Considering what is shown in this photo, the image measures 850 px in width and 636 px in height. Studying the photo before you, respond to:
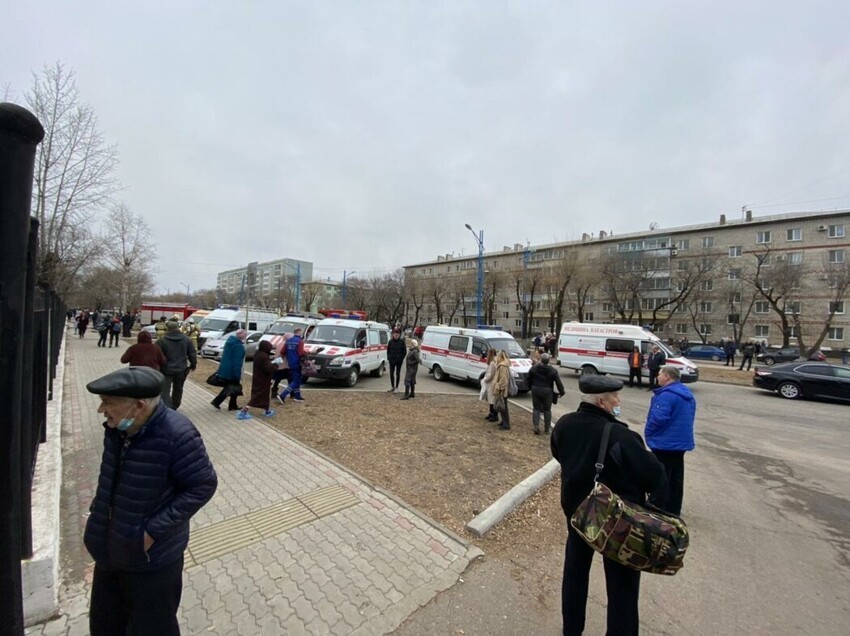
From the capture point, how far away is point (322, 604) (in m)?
2.75

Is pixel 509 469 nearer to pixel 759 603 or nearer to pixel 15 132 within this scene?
pixel 759 603

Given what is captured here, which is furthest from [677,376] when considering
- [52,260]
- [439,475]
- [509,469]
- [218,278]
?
[218,278]

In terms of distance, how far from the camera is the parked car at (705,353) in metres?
34.3

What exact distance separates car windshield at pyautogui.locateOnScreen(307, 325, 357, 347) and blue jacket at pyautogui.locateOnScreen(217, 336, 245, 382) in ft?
16.0

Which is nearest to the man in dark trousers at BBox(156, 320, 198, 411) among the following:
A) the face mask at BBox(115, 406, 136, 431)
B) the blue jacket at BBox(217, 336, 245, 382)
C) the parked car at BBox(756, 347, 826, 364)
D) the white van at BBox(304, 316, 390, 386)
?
the blue jacket at BBox(217, 336, 245, 382)

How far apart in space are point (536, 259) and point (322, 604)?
192ft

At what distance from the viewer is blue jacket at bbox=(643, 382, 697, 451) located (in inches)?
161

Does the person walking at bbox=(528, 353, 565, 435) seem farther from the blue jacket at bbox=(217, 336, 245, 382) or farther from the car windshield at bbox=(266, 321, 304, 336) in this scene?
the car windshield at bbox=(266, 321, 304, 336)

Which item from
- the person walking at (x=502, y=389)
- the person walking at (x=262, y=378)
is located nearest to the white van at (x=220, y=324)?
the person walking at (x=262, y=378)

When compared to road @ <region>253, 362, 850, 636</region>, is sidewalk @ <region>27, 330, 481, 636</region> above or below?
above

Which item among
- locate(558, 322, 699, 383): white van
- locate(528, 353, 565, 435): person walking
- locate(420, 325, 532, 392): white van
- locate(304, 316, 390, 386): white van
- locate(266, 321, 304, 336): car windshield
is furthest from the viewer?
locate(266, 321, 304, 336): car windshield

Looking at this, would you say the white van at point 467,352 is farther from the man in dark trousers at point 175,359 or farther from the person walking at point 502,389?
the man in dark trousers at point 175,359

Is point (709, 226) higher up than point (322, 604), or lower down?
higher up

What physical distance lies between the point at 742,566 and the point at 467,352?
10.4 metres
